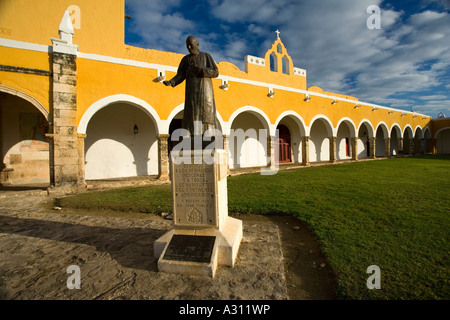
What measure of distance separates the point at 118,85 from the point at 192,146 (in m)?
6.69

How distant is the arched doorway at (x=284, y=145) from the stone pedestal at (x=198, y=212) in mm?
12547

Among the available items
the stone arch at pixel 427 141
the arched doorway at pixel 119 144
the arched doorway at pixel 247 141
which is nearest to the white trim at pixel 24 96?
the arched doorway at pixel 119 144

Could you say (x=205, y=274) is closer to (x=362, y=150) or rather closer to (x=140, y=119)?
(x=140, y=119)

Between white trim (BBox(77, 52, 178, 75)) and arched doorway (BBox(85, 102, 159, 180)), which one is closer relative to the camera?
white trim (BBox(77, 52, 178, 75))

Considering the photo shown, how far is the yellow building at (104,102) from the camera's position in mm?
7176

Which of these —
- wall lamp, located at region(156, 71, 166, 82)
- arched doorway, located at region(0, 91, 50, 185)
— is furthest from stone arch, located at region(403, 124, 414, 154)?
arched doorway, located at region(0, 91, 50, 185)

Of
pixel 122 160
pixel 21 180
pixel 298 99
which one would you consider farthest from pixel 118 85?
pixel 298 99

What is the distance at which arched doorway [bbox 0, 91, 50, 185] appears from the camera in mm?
8672

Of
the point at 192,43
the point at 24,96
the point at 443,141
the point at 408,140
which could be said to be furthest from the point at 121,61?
the point at 443,141

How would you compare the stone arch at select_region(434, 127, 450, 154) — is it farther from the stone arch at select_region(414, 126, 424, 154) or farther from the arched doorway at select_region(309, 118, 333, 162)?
the arched doorway at select_region(309, 118, 333, 162)

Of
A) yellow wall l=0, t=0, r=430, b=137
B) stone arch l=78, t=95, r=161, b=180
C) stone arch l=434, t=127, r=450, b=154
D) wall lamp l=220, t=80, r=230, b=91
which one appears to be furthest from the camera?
stone arch l=434, t=127, r=450, b=154

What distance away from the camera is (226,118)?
10.4 metres

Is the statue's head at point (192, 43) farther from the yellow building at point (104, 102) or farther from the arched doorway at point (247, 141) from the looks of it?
the arched doorway at point (247, 141)

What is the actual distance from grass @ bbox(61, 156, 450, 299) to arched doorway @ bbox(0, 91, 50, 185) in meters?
4.34
